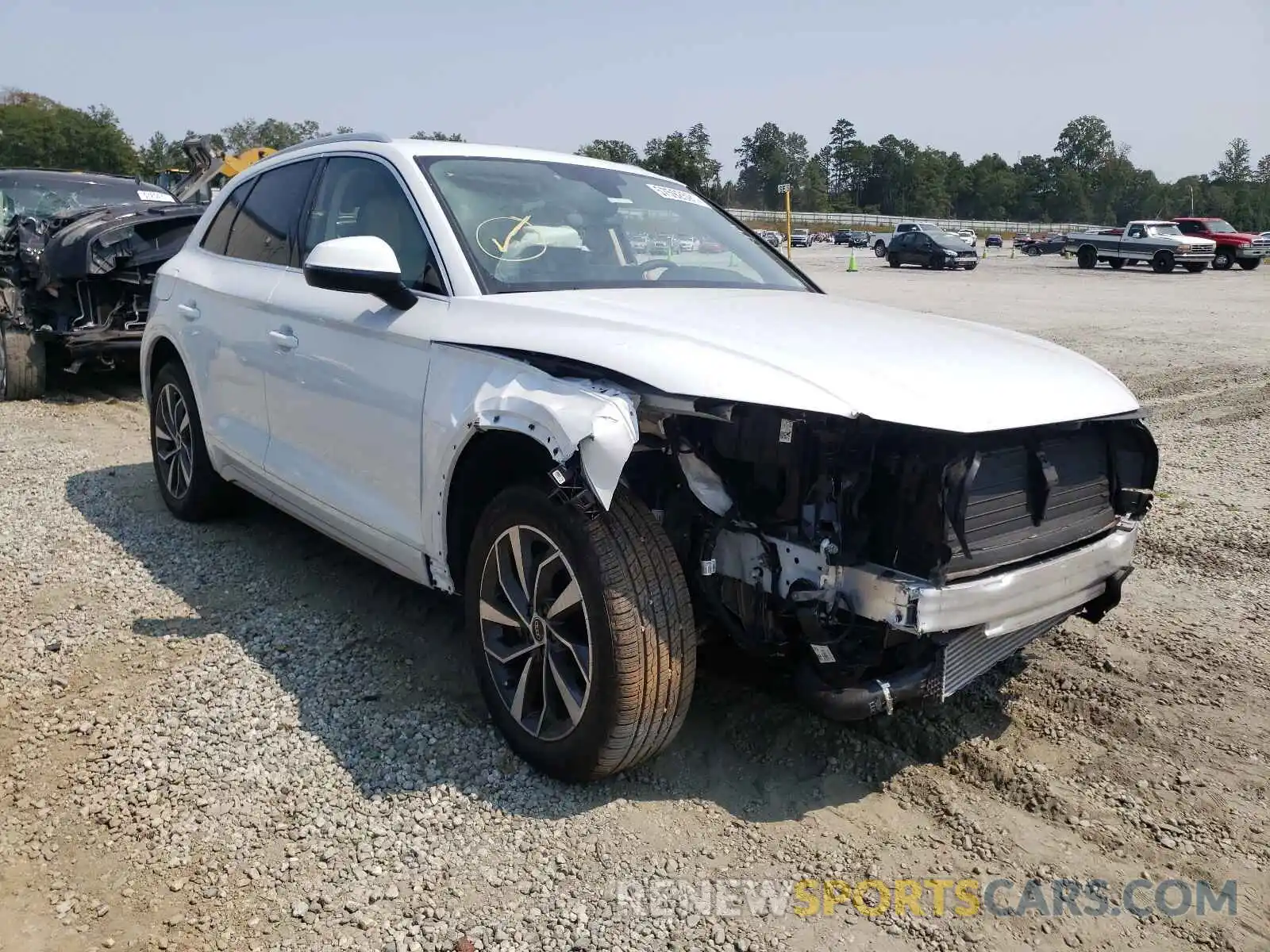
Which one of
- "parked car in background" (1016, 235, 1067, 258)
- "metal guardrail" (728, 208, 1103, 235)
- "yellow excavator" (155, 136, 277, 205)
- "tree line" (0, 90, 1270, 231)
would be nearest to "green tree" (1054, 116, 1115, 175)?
"tree line" (0, 90, 1270, 231)

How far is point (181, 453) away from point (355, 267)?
8.68ft

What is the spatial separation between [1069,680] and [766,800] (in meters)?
1.36

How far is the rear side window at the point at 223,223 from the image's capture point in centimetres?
478

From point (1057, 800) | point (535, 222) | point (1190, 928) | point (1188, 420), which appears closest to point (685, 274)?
point (535, 222)

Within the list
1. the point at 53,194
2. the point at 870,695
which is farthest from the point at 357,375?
the point at 53,194

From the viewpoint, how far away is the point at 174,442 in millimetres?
5230

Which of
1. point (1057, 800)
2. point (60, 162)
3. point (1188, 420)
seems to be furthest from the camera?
point (60, 162)

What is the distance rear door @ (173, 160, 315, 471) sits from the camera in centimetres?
417

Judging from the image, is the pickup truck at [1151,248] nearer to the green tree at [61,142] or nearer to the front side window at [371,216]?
the front side window at [371,216]

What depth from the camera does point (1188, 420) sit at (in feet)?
25.3

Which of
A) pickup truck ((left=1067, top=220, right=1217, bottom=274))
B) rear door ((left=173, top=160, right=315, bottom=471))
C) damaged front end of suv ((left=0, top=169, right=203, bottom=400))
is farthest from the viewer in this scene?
pickup truck ((left=1067, top=220, right=1217, bottom=274))

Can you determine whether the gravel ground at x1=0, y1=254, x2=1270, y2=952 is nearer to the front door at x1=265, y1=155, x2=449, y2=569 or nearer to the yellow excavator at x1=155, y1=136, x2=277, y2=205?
the front door at x1=265, y1=155, x2=449, y2=569

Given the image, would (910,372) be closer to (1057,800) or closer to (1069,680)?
(1057,800)

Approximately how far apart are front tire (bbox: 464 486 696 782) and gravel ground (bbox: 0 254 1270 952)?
202mm
